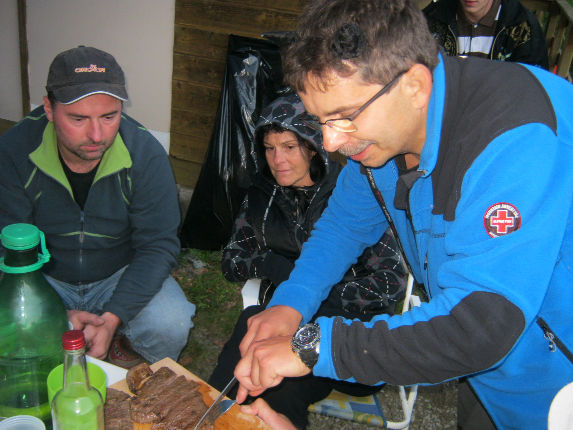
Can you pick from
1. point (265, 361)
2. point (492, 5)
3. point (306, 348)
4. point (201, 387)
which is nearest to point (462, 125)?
point (306, 348)

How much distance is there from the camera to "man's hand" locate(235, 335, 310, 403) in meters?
1.26

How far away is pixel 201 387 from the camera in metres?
1.61

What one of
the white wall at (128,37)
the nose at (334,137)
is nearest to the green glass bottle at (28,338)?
the nose at (334,137)

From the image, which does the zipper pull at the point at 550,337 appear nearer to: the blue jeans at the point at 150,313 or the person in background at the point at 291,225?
the person in background at the point at 291,225

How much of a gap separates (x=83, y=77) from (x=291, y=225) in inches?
53.7

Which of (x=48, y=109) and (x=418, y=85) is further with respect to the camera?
(x=48, y=109)

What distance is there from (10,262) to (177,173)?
367 centimetres

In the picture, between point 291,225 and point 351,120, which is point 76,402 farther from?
point 291,225

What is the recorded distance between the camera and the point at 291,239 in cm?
286

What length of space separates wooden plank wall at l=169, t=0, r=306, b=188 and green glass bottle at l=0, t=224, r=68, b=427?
326 cm

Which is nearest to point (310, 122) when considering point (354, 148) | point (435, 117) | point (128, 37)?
point (354, 148)

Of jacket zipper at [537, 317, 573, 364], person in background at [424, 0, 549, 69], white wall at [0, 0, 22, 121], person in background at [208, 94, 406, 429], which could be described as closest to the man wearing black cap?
person in background at [208, 94, 406, 429]

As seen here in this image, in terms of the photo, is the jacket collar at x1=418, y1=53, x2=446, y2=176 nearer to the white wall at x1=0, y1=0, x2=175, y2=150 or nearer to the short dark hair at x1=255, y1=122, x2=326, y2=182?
the short dark hair at x1=255, y1=122, x2=326, y2=182

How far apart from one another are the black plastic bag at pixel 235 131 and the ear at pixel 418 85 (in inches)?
97.5
